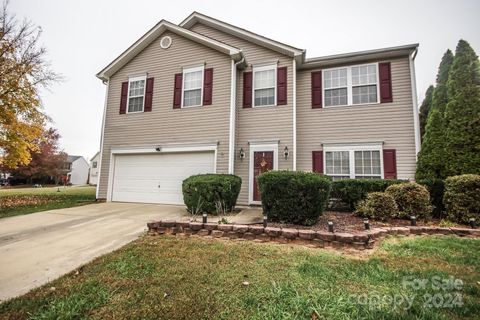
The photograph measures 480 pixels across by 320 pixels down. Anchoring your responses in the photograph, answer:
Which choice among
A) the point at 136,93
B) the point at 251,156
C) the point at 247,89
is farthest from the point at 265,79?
the point at 136,93

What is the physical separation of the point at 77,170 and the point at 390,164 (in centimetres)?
5833

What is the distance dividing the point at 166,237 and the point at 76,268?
4.92 feet

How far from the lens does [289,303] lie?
2.14 metres

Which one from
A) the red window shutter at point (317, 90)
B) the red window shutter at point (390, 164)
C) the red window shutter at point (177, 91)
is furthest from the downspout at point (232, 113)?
the red window shutter at point (390, 164)

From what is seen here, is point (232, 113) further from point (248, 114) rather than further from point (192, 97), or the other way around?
point (192, 97)

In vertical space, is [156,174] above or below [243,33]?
below

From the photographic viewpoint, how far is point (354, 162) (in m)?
8.50

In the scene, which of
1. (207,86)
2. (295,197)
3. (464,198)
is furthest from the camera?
(207,86)

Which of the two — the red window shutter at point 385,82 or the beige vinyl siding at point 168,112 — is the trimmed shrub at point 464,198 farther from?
the beige vinyl siding at point 168,112

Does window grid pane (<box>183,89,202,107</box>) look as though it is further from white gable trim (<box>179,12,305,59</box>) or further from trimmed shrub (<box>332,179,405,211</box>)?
trimmed shrub (<box>332,179,405,211</box>)

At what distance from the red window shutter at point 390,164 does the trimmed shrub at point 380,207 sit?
2.85 meters

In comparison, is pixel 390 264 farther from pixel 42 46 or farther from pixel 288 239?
pixel 42 46

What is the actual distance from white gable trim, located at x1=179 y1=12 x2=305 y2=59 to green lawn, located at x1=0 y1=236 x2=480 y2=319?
7650 mm

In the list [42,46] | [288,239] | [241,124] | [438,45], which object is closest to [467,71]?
[241,124]
